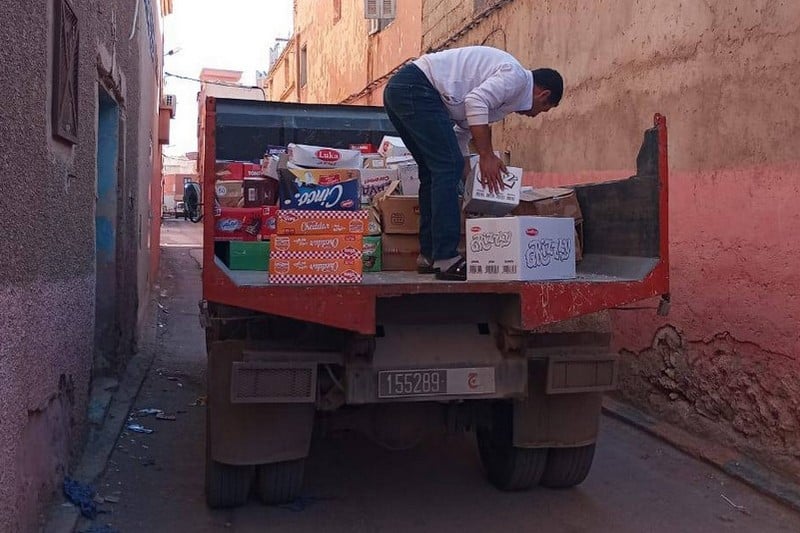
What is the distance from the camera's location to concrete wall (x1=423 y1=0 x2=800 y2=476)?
5125 millimetres

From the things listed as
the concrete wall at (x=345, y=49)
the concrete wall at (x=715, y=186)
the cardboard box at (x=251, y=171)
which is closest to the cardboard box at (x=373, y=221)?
the cardboard box at (x=251, y=171)

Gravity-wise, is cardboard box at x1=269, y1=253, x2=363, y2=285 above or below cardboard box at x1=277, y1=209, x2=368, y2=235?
below

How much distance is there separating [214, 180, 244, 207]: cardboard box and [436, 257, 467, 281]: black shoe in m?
1.33

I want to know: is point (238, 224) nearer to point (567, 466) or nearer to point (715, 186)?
point (567, 466)

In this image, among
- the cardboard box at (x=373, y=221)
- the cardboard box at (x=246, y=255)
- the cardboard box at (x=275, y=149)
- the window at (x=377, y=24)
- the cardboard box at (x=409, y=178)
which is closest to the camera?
the cardboard box at (x=246, y=255)

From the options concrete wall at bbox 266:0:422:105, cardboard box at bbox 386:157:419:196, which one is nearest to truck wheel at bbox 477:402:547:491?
cardboard box at bbox 386:157:419:196

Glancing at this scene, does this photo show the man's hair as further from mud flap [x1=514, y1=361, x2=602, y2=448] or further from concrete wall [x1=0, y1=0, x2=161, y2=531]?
concrete wall [x1=0, y1=0, x2=161, y2=531]

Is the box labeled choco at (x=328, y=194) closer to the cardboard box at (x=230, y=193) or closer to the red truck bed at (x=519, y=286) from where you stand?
the red truck bed at (x=519, y=286)

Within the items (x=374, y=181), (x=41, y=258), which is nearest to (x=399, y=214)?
(x=374, y=181)

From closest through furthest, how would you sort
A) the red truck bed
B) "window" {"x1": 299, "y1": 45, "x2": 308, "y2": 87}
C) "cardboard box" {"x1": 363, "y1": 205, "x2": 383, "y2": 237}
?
the red truck bed → "cardboard box" {"x1": 363, "y1": 205, "x2": 383, "y2": 237} → "window" {"x1": 299, "y1": 45, "x2": 308, "y2": 87}

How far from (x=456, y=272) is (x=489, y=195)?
499mm

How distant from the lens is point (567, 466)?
4832 mm

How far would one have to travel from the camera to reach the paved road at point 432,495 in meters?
4.41

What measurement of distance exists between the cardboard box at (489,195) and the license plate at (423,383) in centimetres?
99
